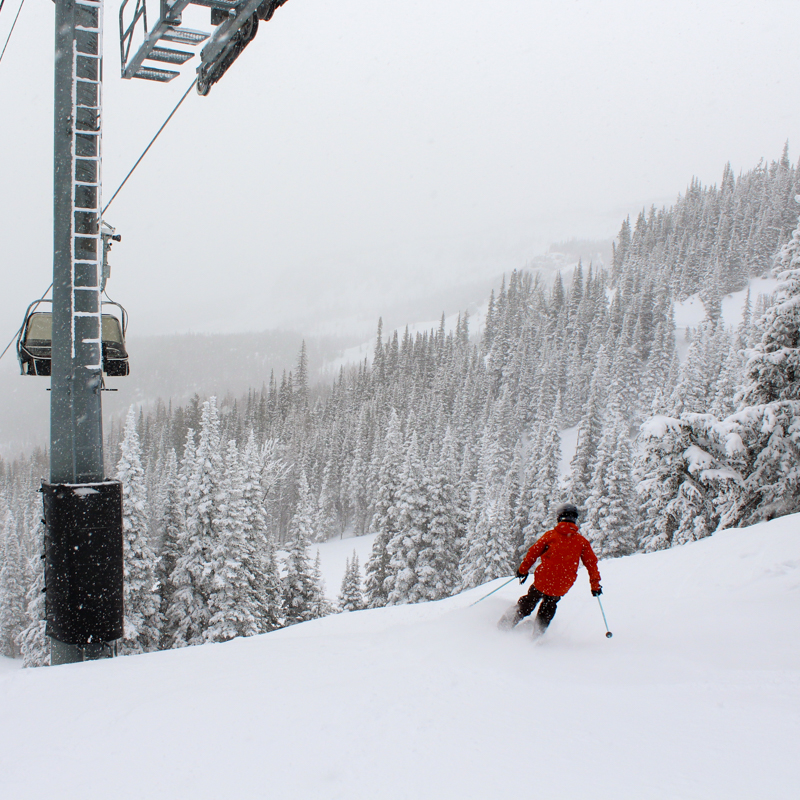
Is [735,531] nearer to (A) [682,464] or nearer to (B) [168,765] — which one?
(A) [682,464]

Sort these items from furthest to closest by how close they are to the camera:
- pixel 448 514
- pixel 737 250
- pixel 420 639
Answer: pixel 737 250, pixel 448 514, pixel 420 639

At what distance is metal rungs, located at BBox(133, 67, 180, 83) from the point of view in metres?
5.51

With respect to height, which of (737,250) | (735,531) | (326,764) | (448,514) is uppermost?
(737,250)

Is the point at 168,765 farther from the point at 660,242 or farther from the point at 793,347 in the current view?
the point at 660,242

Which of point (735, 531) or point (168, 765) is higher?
point (168, 765)

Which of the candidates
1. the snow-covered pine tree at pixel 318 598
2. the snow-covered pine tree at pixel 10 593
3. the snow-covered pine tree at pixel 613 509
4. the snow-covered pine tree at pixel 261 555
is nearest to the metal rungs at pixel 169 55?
the snow-covered pine tree at pixel 261 555

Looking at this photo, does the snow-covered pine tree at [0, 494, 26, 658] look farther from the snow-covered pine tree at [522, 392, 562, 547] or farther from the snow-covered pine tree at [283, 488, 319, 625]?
the snow-covered pine tree at [522, 392, 562, 547]

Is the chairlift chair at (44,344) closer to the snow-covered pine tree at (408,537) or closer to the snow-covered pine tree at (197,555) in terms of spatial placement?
the snow-covered pine tree at (197,555)

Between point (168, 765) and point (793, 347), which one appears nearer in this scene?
point (168, 765)

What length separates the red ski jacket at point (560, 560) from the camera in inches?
253

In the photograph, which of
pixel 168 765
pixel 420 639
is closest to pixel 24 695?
pixel 168 765

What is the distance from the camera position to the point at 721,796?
3.22 metres

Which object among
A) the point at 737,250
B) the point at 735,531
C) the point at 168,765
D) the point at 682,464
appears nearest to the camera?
the point at 168,765

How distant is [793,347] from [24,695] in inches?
723
